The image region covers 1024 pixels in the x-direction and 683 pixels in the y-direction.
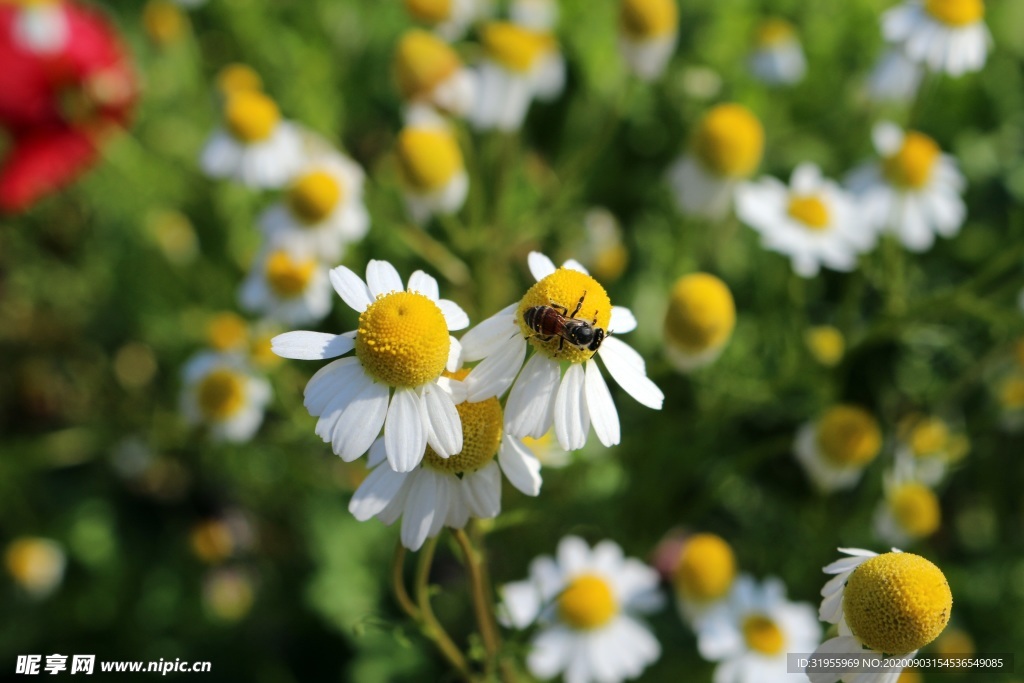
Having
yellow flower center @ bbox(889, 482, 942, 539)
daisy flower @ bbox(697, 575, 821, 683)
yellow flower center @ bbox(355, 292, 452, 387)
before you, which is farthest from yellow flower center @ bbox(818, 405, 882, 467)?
yellow flower center @ bbox(355, 292, 452, 387)

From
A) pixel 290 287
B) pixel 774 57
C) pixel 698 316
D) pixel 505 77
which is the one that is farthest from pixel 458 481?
pixel 774 57

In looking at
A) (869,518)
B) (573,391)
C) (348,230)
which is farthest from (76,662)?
(869,518)

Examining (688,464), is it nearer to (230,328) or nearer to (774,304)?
(774,304)

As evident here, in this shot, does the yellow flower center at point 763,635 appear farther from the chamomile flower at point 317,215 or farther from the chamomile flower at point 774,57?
the chamomile flower at point 774,57

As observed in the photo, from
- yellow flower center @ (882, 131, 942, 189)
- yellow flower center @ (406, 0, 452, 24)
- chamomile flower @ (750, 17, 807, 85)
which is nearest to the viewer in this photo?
yellow flower center @ (882, 131, 942, 189)

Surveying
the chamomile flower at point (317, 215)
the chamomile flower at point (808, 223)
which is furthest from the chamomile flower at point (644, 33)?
the chamomile flower at point (317, 215)

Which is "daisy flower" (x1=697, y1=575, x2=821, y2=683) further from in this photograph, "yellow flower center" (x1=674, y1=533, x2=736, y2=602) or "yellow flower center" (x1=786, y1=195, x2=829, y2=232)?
"yellow flower center" (x1=786, y1=195, x2=829, y2=232)

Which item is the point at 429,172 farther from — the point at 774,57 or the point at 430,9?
the point at 774,57
